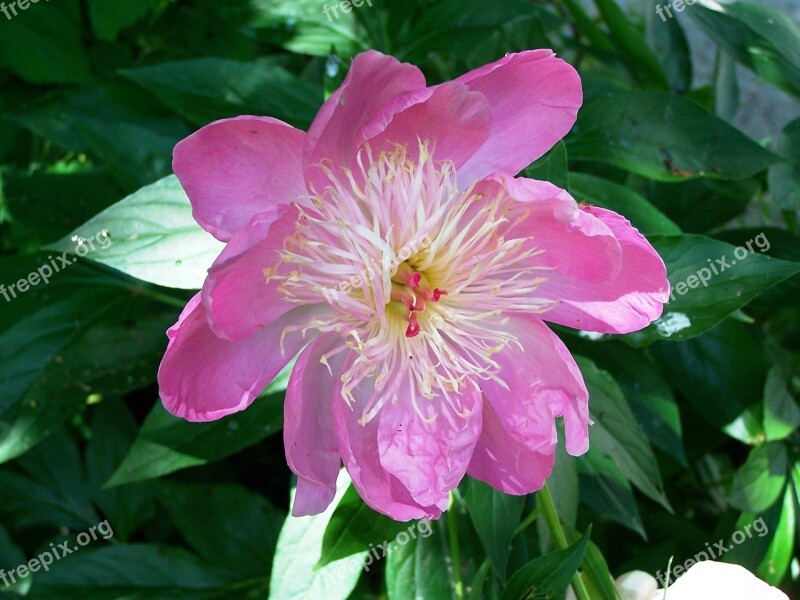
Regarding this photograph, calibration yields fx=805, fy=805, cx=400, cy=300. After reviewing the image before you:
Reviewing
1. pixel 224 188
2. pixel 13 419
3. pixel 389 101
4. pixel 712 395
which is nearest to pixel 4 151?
pixel 13 419

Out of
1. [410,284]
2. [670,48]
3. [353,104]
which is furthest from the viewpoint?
[670,48]

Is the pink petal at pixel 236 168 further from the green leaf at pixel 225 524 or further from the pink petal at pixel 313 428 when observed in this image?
the green leaf at pixel 225 524

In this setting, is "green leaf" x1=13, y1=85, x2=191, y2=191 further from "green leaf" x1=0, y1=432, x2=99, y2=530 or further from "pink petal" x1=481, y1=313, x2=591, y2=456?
"pink petal" x1=481, y1=313, x2=591, y2=456
